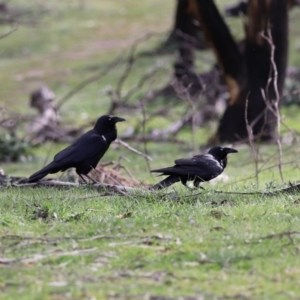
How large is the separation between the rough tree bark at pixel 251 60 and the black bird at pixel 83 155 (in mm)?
7460

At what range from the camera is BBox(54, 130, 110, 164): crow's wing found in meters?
10.5

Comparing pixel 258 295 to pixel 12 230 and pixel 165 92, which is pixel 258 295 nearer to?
pixel 12 230

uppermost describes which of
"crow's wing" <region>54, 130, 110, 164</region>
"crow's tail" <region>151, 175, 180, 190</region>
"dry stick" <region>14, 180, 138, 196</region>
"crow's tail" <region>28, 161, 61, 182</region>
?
"crow's wing" <region>54, 130, 110, 164</region>

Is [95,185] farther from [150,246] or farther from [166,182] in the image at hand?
[150,246]

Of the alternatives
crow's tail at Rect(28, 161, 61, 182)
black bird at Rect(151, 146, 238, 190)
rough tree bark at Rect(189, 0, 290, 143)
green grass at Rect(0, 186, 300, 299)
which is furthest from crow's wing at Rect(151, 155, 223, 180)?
rough tree bark at Rect(189, 0, 290, 143)

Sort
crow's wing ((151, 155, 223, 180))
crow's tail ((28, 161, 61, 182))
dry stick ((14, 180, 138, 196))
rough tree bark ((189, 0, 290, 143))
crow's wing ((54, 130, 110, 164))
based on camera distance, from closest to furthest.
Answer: dry stick ((14, 180, 138, 196)) < crow's wing ((151, 155, 223, 180)) < crow's tail ((28, 161, 61, 182)) < crow's wing ((54, 130, 110, 164)) < rough tree bark ((189, 0, 290, 143))

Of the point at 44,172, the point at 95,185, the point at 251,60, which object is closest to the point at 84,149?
the point at 44,172

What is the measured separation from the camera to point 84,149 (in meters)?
10.6

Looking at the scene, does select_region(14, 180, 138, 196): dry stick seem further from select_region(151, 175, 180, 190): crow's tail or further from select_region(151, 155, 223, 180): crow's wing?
select_region(151, 155, 223, 180): crow's wing

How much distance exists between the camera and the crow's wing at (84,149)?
1048 centimetres

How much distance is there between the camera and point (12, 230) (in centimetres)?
761

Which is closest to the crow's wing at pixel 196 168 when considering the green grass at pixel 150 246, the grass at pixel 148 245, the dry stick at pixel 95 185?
the grass at pixel 148 245

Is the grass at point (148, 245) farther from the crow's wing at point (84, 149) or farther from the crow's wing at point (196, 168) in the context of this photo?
the crow's wing at point (84, 149)

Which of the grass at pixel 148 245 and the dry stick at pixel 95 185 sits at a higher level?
the grass at pixel 148 245
